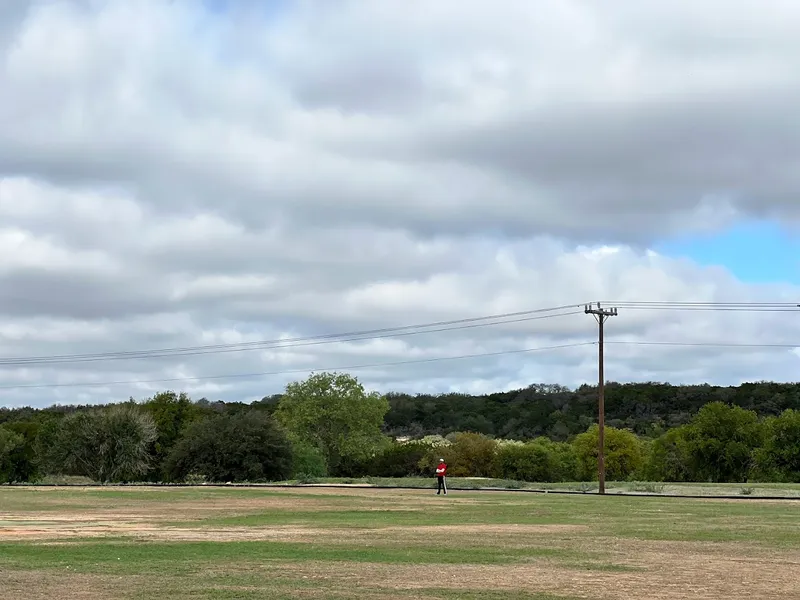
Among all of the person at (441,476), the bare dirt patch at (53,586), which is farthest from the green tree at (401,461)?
the bare dirt patch at (53,586)

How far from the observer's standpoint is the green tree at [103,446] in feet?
341

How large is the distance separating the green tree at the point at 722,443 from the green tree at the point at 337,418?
4081 cm

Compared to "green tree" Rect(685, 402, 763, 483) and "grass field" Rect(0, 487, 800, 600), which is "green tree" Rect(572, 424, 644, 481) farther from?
"grass field" Rect(0, 487, 800, 600)

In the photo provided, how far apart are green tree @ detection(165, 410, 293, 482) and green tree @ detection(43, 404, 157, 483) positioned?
826 cm

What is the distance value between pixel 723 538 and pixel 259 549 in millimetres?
12915

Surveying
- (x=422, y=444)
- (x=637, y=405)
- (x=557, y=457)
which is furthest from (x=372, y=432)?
(x=637, y=405)

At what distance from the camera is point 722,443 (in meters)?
95.6

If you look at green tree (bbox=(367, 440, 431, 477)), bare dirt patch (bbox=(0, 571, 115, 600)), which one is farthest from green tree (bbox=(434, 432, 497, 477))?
bare dirt patch (bbox=(0, 571, 115, 600))

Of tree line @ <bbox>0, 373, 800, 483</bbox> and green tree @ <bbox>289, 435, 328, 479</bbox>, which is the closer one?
tree line @ <bbox>0, 373, 800, 483</bbox>

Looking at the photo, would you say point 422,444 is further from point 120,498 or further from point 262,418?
point 120,498

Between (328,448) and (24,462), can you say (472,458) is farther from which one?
(24,462)

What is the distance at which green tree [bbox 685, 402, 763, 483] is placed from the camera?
95125 mm

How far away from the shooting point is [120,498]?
5966cm

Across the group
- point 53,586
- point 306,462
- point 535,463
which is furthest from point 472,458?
point 53,586
